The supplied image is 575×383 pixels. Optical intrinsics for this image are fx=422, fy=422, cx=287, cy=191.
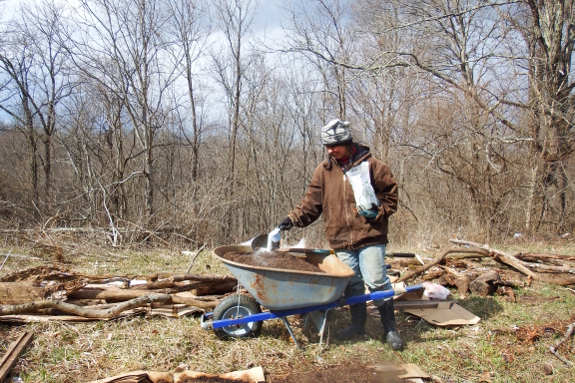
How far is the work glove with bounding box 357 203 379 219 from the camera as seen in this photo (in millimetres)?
3721

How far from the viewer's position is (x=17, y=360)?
127 inches

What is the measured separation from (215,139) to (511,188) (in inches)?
540

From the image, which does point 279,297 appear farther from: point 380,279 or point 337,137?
point 337,137

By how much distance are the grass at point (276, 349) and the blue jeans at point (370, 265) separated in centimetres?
53

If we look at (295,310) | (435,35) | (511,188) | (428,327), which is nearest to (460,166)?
(511,188)

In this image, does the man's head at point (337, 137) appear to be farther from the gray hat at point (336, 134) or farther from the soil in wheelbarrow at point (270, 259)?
the soil in wheelbarrow at point (270, 259)

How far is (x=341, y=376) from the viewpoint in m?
3.17

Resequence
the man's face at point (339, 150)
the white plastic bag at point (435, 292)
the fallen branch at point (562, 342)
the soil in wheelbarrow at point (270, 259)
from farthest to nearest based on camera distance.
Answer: the white plastic bag at point (435, 292) → the man's face at point (339, 150) → the soil in wheelbarrow at point (270, 259) → the fallen branch at point (562, 342)

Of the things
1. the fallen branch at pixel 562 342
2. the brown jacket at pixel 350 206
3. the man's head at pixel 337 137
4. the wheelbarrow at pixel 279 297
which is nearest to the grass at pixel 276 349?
the fallen branch at pixel 562 342

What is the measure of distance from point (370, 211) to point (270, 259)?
0.98 metres

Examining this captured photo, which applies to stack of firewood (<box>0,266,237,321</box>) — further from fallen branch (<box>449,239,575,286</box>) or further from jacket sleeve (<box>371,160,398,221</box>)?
fallen branch (<box>449,239,575,286</box>)

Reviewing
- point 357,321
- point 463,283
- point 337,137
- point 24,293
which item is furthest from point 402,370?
point 24,293

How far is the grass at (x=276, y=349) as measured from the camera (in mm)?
3299

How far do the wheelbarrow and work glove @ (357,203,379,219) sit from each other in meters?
0.48
